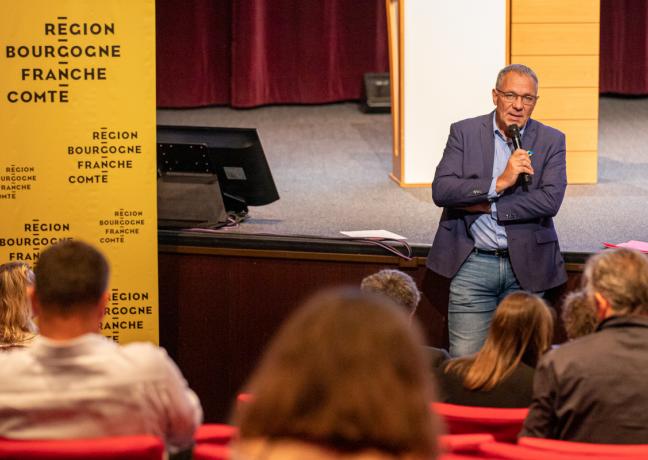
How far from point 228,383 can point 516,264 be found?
1732mm

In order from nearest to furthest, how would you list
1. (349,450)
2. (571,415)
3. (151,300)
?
(349,450)
(571,415)
(151,300)

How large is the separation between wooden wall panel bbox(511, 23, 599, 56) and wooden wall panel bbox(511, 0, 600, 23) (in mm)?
39

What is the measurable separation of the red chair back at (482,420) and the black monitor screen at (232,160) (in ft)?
10.1

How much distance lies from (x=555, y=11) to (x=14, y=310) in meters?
4.40

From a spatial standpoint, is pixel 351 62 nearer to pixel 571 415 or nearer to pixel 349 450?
pixel 571 415

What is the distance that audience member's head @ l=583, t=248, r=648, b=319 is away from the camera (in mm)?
2572

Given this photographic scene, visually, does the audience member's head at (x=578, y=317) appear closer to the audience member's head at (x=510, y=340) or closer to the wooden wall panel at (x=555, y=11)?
the audience member's head at (x=510, y=340)

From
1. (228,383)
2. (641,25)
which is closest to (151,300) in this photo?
(228,383)

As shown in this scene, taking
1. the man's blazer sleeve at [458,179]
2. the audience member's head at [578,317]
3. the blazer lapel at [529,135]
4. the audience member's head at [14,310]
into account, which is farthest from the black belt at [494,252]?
the audience member's head at [14,310]

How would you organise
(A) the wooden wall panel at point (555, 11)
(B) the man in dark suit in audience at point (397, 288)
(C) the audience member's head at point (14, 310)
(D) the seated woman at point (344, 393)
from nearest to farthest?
(D) the seated woman at point (344, 393) → (B) the man in dark suit in audience at point (397, 288) → (C) the audience member's head at point (14, 310) → (A) the wooden wall panel at point (555, 11)

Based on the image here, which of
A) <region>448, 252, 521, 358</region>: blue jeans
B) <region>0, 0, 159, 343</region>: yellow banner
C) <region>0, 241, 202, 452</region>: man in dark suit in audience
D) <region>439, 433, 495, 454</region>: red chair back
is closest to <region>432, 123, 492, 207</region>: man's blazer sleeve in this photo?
<region>448, 252, 521, 358</region>: blue jeans

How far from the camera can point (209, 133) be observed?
559 cm

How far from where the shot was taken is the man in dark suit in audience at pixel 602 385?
2.48 metres

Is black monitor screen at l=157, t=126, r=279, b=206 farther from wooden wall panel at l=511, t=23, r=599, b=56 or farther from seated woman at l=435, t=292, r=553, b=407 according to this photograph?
seated woman at l=435, t=292, r=553, b=407
